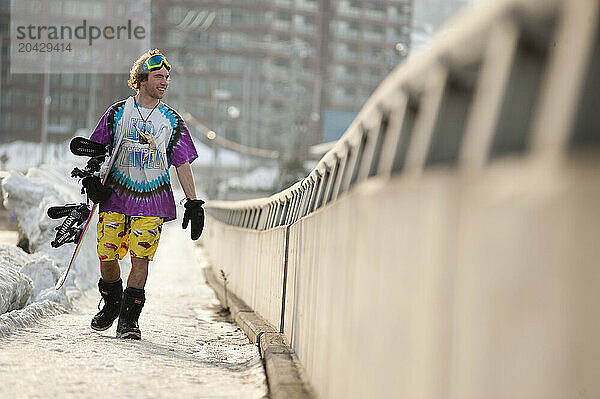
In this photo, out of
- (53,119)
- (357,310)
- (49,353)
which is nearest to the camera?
(357,310)

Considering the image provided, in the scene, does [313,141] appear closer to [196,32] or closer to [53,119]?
[53,119]

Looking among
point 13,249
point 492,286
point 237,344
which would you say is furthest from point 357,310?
point 13,249

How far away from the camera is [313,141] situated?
7981 centimetres

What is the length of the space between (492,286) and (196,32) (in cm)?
10345

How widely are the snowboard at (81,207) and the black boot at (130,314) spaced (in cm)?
70

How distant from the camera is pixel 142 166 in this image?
6426 mm

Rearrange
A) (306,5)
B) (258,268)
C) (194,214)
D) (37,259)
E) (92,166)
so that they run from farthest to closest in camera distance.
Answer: (306,5)
(37,259)
(258,268)
(194,214)
(92,166)

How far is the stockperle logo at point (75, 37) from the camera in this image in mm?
42062

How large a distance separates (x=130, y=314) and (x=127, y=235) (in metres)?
0.52

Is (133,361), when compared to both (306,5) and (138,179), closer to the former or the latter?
(138,179)

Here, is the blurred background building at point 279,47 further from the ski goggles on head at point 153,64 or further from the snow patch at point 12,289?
the ski goggles on head at point 153,64

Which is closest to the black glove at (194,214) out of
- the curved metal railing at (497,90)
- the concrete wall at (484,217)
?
the concrete wall at (484,217)

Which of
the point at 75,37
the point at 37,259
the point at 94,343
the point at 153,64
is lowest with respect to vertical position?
the point at 94,343

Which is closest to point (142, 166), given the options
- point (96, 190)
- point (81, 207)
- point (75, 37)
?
point (96, 190)
